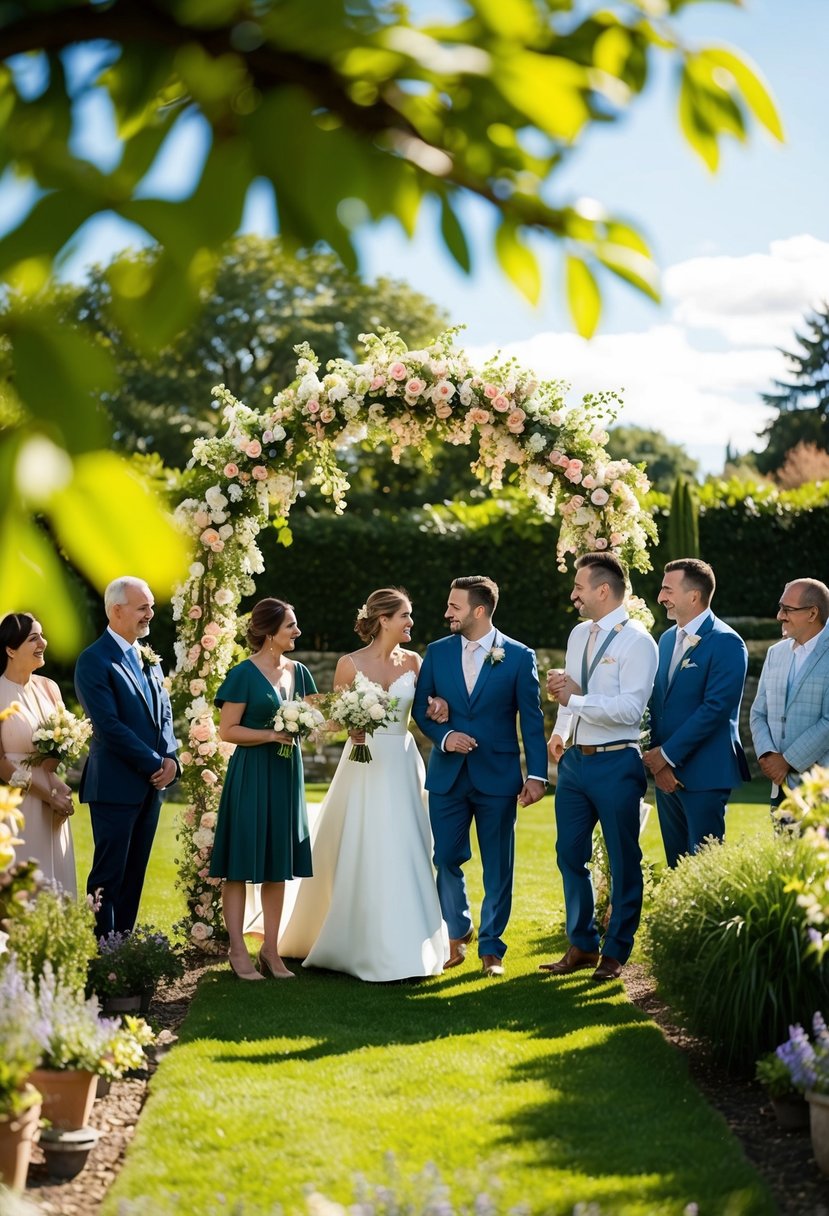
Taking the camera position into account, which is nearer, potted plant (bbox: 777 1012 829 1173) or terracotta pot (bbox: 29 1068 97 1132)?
potted plant (bbox: 777 1012 829 1173)

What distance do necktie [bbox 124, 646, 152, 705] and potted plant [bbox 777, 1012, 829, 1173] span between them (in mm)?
3563

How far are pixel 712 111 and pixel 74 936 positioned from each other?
3.96 m

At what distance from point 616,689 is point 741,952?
192cm

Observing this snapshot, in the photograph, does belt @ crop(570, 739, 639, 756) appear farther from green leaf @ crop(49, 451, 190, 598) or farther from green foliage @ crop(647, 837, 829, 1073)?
green leaf @ crop(49, 451, 190, 598)

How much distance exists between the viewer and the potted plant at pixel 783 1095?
4.32 metres

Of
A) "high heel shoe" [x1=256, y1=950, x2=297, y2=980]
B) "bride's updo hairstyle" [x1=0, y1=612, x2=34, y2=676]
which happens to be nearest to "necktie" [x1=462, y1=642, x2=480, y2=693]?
"high heel shoe" [x1=256, y1=950, x2=297, y2=980]

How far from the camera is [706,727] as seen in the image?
6512 mm

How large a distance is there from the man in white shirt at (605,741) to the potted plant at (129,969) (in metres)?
2.10

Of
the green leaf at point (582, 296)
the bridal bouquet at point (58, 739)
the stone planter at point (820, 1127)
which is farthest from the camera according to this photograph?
the bridal bouquet at point (58, 739)

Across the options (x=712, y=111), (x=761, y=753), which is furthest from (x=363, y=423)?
(x=712, y=111)

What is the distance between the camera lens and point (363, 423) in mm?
8039

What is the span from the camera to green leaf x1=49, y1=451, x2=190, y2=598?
1.13 m

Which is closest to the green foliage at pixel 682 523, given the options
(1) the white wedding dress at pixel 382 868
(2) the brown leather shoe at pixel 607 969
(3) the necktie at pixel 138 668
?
(1) the white wedding dress at pixel 382 868

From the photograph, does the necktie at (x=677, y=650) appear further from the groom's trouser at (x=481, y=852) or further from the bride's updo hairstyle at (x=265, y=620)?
the bride's updo hairstyle at (x=265, y=620)
